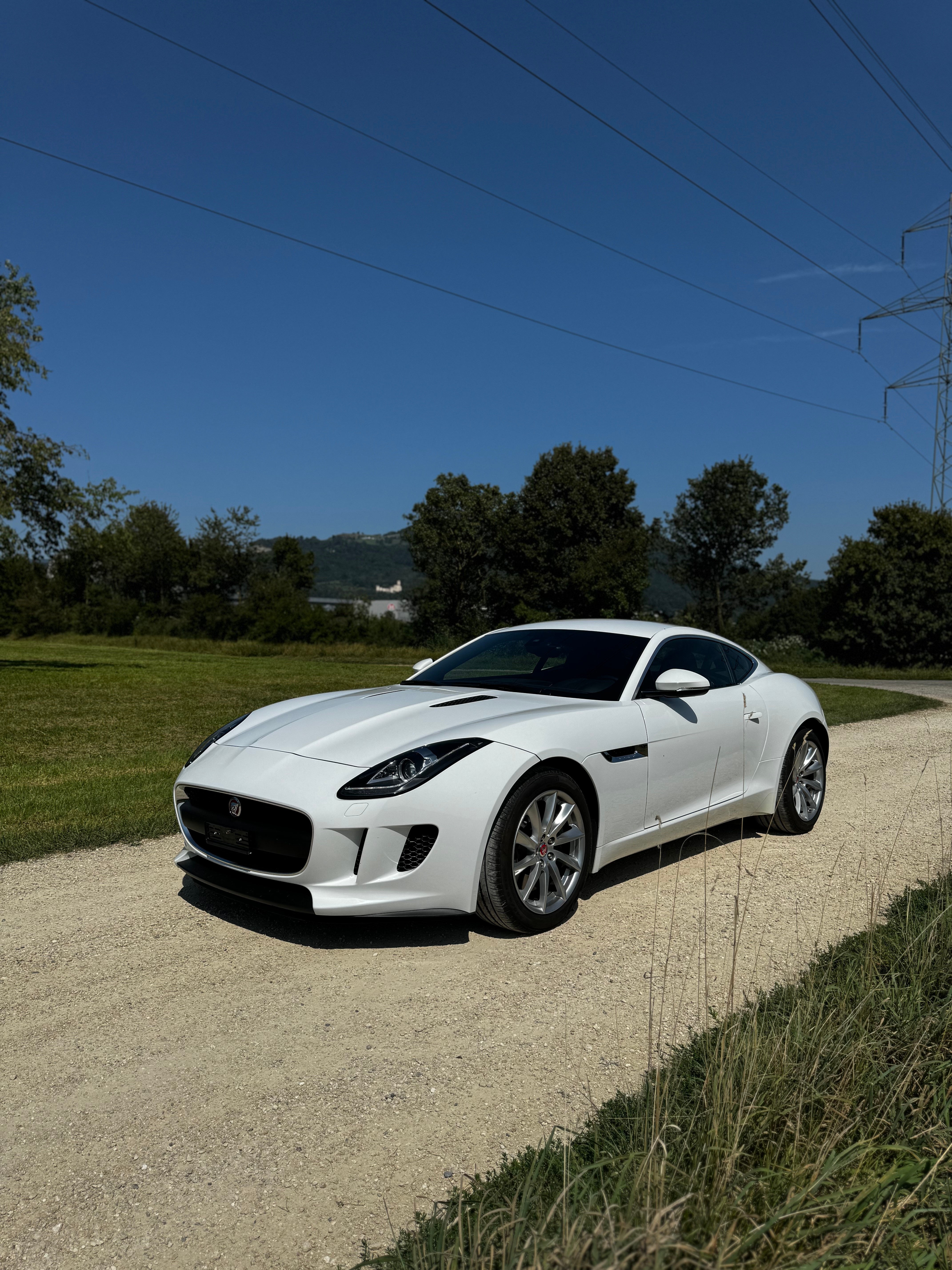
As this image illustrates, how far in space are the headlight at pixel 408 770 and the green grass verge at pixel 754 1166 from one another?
1.54m

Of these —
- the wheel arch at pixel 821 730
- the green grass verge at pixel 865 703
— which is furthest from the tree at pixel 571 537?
the wheel arch at pixel 821 730

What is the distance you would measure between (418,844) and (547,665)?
1872mm

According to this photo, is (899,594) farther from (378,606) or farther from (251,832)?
(378,606)

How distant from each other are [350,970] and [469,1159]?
1.44m

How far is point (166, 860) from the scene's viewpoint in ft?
18.4

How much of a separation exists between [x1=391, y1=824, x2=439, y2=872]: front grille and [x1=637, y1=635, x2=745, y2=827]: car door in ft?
4.81

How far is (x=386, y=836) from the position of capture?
391 centimetres

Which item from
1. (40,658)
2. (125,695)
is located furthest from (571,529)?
(125,695)

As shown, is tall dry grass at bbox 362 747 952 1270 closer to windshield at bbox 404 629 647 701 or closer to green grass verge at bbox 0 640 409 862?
windshield at bbox 404 629 647 701

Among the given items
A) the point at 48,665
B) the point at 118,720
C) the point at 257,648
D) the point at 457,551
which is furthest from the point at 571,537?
the point at 118,720

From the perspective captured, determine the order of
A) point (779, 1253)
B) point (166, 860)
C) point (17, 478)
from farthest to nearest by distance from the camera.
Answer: point (17, 478) < point (166, 860) < point (779, 1253)

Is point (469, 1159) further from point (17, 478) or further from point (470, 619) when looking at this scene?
point (470, 619)

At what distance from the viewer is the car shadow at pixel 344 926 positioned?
4207mm

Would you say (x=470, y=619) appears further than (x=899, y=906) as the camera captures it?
Yes
